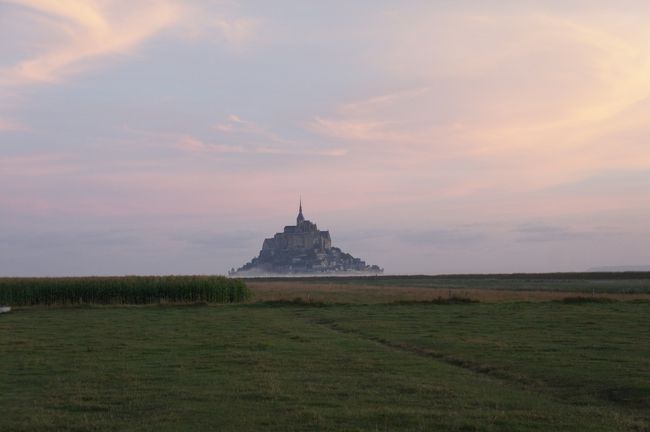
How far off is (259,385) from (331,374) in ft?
8.38

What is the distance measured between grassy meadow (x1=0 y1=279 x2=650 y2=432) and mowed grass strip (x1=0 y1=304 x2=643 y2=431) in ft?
0.16

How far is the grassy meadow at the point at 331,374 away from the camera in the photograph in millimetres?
13297

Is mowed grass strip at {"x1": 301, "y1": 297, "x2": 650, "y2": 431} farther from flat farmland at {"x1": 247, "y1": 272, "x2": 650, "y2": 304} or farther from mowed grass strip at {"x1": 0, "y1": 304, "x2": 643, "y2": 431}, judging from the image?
flat farmland at {"x1": 247, "y1": 272, "x2": 650, "y2": 304}

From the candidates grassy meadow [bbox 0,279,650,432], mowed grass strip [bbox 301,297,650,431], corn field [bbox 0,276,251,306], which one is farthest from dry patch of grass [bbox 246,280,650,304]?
grassy meadow [bbox 0,279,650,432]

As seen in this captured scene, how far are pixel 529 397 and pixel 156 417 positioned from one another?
7973 millimetres

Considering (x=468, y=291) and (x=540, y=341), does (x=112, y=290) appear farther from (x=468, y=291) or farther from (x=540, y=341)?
(x=540, y=341)

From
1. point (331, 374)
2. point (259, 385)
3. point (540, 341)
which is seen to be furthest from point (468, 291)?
point (259, 385)

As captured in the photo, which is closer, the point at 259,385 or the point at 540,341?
the point at 259,385

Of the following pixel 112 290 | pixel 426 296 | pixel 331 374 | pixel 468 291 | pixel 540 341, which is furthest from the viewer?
pixel 468 291

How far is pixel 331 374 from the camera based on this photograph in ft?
61.5

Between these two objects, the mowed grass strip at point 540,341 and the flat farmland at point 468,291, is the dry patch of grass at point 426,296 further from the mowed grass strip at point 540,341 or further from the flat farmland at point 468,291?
the mowed grass strip at point 540,341

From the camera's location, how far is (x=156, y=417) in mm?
13445

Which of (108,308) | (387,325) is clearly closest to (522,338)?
(387,325)

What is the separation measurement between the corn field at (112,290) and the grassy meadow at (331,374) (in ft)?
67.2
